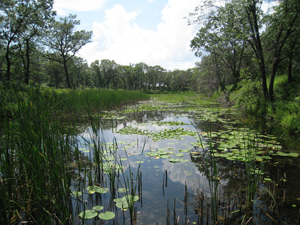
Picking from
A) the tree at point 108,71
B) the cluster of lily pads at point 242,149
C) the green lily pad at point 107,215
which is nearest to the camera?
the green lily pad at point 107,215

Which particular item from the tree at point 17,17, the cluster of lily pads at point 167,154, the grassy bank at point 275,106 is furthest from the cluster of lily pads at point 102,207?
the tree at point 17,17

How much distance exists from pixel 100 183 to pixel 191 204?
151 cm

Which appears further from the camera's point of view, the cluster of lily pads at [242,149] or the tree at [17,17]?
the tree at [17,17]

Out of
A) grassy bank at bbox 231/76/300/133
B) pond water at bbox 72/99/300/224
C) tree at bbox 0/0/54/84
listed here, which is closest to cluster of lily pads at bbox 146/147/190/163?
pond water at bbox 72/99/300/224

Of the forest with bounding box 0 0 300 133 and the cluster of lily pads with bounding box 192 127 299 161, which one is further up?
the forest with bounding box 0 0 300 133

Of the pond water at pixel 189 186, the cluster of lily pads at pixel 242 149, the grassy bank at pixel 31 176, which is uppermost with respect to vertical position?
the grassy bank at pixel 31 176

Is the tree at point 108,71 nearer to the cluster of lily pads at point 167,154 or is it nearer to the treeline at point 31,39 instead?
the treeline at point 31,39

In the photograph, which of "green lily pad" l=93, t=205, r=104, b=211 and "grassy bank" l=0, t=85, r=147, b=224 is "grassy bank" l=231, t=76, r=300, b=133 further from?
"grassy bank" l=0, t=85, r=147, b=224

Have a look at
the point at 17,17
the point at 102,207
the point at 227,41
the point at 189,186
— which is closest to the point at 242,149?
the point at 189,186

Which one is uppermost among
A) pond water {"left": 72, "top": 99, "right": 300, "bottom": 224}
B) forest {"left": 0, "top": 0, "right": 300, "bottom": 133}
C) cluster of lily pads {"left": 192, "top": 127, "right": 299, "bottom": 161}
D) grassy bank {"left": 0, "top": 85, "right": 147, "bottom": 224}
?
forest {"left": 0, "top": 0, "right": 300, "bottom": 133}

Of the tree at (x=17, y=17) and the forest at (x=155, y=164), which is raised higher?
the tree at (x=17, y=17)

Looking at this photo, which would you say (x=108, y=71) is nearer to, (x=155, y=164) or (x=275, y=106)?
(x=275, y=106)

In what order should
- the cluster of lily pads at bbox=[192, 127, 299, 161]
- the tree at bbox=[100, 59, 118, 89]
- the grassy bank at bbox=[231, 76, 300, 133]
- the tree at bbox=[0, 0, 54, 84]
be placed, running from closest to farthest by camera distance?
the cluster of lily pads at bbox=[192, 127, 299, 161], the grassy bank at bbox=[231, 76, 300, 133], the tree at bbox=[0, 0, 54, 84], the tree at bbox=[100, 59, 118, 89]

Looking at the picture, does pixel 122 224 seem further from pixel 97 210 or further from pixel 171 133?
pixel 171 133
